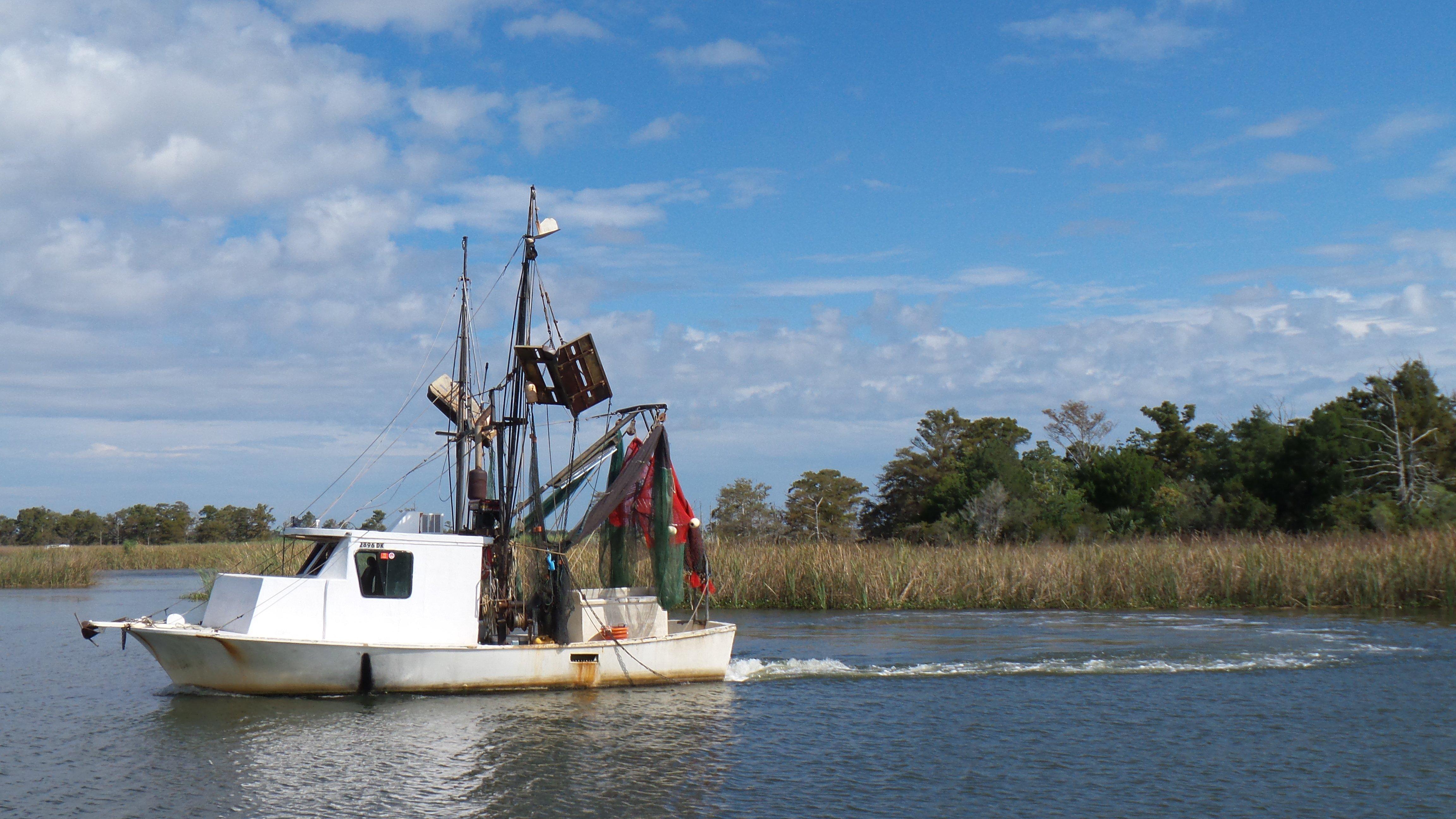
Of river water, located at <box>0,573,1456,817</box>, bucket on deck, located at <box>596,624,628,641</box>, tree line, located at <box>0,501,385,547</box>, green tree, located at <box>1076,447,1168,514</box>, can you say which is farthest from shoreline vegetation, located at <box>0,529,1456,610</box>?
tree line, located at <box>0,501,385,547</box>

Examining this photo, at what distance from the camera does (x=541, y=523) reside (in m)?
18.0

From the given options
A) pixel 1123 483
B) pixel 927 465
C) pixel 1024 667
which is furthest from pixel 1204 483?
pixel 1024 667


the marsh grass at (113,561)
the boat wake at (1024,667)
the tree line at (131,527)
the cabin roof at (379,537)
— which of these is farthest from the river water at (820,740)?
the tree line at (131,527)

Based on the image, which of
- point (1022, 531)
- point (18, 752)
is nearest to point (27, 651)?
point (18, 752)

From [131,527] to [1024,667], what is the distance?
102 meters

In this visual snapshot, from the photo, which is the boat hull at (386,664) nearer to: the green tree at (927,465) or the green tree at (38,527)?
the green tree at (927,465)

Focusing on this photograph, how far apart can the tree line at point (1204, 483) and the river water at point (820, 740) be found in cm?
1567

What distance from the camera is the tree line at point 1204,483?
1719 inches

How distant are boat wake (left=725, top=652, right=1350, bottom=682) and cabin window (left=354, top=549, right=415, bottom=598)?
573cm

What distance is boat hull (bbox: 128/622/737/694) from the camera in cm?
1560

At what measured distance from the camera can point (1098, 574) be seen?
2978 centimetres

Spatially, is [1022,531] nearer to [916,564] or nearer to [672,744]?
[916,564]

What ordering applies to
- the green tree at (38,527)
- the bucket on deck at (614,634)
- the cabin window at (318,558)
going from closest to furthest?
1. the cabin window at (318,558)
2. the bucket on deck at (614,634)
3. the green tree at (38,527)

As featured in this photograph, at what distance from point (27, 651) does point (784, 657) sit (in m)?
15.6
